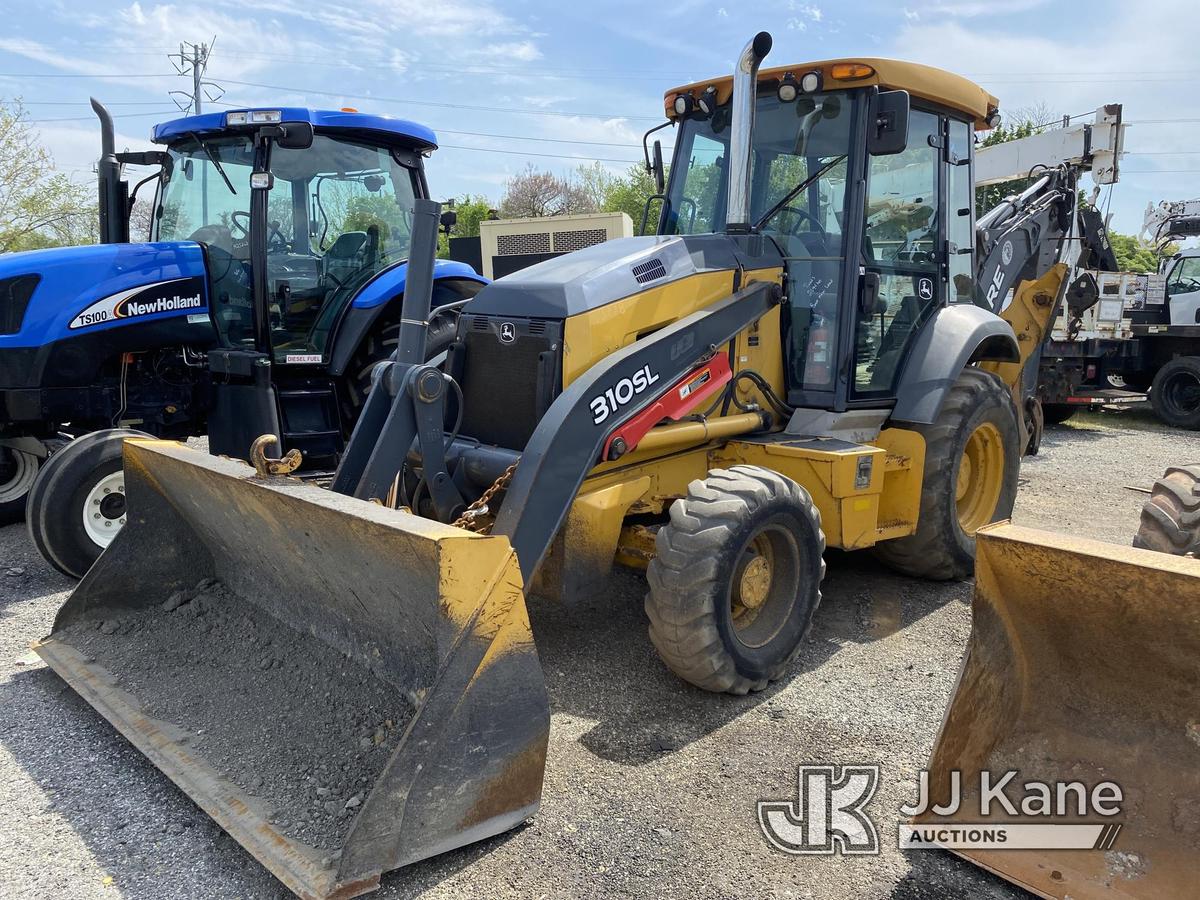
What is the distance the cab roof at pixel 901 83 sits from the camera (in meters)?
4.38

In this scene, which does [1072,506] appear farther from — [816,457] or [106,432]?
[106,432]

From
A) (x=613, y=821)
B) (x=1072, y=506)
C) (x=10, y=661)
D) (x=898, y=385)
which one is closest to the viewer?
(x=613, y=821)

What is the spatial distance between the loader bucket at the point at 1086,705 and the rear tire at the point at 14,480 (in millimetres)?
5965

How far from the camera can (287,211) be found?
19.9 ft

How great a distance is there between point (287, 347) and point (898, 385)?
3.88 m

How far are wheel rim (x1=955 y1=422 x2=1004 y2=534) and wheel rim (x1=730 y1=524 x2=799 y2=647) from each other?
1.93 metres

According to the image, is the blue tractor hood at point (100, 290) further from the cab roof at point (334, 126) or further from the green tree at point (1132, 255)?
the green tree at point (1132, 255)

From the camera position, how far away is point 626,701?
149 inches

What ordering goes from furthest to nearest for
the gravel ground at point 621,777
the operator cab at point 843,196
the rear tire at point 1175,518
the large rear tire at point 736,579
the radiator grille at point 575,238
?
the radiator grille at point 575,238, the operator cab at point 843,196, the rear tire at point 1175,518, the large rear tire at point 736,579, the gravel ground at point 621,777

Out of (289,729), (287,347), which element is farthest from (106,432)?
(289,729)

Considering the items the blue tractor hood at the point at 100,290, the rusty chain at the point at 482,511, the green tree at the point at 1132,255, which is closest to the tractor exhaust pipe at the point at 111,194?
the blue tractor hood at the point at 100,290

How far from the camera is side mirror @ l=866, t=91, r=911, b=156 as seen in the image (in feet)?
13.9

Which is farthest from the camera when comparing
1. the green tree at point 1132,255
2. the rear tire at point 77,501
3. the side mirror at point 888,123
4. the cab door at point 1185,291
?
the green tree at point 1132,255

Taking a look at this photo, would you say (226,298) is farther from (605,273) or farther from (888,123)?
(888,123)
